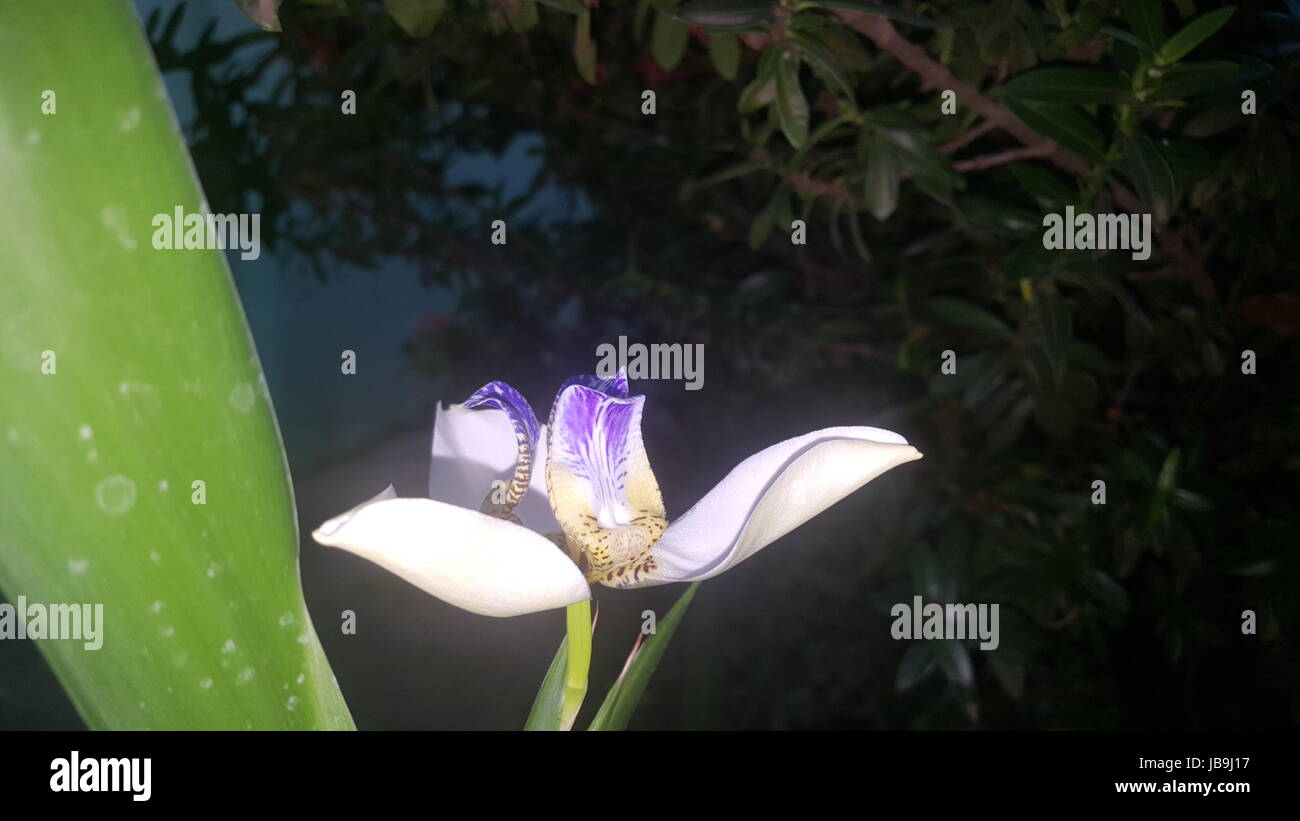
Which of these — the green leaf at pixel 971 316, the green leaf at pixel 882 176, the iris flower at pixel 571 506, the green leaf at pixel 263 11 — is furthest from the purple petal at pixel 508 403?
the green leaf at pixel 971 316

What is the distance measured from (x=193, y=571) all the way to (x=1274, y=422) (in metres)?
0.56

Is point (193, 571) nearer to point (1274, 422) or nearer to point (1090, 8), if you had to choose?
point (1090, 8)

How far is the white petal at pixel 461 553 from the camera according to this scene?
18 cm

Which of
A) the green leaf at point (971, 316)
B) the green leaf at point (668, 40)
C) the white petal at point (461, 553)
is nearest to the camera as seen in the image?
the white petal at point (461, 553)

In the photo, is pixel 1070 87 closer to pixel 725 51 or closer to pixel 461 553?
pixel 725 51

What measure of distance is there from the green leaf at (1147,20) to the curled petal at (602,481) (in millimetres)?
275

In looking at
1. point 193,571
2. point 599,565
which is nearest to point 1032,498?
point 599,565

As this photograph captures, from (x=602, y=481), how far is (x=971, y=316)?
0.35 meters

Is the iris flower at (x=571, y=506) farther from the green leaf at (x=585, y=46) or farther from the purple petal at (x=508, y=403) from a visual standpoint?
the green leaf at (x=585, y=46)

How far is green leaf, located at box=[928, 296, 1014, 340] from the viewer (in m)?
0.52

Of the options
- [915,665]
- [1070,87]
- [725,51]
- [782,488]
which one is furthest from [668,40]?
[915,665]

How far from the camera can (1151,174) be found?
1.18ft

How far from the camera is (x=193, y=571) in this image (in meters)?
0.20

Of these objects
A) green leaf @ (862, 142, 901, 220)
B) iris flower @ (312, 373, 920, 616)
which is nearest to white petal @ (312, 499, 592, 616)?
iris flower @ (312, 373, 920, 616)
